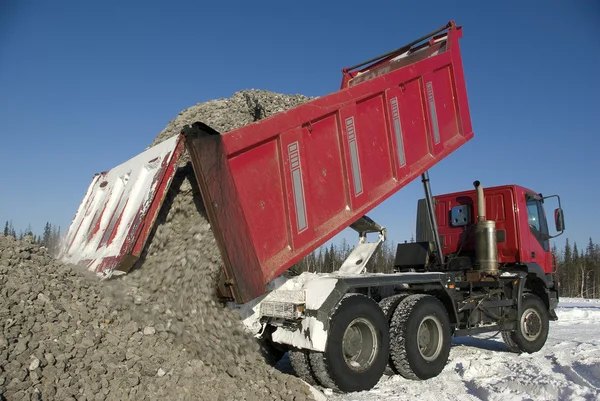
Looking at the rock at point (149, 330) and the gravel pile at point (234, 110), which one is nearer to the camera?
the rock at point (149, 330)

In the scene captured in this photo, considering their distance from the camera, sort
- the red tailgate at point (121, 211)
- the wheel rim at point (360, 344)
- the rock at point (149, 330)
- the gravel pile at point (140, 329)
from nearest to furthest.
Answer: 1. the gravel pile at point (140, 329)
2. the rock at point (149, 330)
3. the red tailgate at point (121, 211)
4. the wheel rim at point (360, 344)

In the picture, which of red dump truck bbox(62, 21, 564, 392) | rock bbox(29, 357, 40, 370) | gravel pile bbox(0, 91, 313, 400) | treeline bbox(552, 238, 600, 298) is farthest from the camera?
treeline bbox(552, 238, 600, 298)

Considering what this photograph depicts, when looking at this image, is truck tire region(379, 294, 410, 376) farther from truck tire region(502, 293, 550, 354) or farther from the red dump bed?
truck tire region(502, 293, 550, 354)

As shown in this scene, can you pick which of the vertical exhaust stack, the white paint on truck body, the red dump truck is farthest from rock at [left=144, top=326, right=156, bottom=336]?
the vertical exhaust stack

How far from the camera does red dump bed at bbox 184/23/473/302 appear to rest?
3881mm

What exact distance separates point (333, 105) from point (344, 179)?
790 millimetres

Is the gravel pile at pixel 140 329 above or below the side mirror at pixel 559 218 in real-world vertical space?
below

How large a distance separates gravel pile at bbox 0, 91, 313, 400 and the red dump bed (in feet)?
1.53

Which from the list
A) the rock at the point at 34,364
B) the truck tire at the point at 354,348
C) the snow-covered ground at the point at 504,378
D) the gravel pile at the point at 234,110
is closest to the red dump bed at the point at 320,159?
the truck tire at the point at 354,348

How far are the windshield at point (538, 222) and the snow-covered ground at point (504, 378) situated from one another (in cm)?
177

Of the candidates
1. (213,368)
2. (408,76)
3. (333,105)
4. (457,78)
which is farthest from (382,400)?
(457,78)

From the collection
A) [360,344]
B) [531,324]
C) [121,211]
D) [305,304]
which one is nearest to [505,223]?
[531,324]

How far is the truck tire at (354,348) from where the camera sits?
4.34 metres

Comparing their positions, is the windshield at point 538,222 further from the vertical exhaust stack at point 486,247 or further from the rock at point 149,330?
the rock at point 149,330
